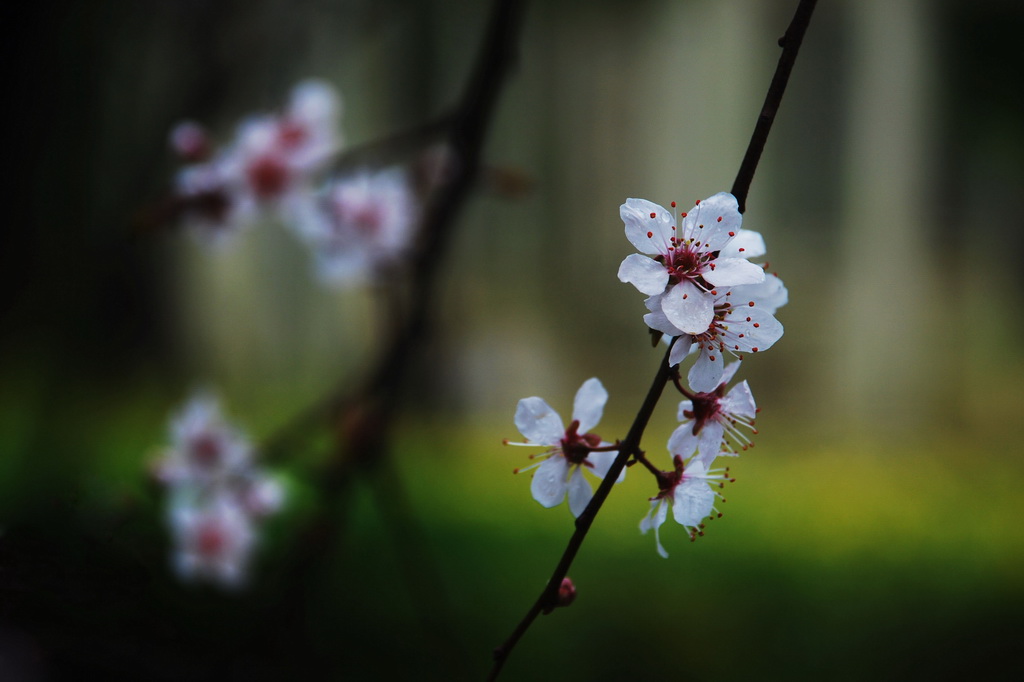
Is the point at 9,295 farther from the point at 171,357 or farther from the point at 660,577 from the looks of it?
the point at 660,577

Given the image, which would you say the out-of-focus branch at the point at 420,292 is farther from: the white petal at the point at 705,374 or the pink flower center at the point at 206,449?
the white petal at the point at 705,374

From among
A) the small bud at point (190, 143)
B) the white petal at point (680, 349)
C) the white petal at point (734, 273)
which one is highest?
the small bud at point (190, 143)

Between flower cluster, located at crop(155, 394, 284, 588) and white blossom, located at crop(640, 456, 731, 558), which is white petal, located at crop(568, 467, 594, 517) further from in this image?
flower cluster, located at crop(155, 394, 284, 588)

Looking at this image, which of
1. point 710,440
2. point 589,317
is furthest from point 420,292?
point 589,317

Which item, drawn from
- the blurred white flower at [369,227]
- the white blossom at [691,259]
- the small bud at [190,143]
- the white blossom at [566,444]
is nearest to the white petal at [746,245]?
the white blossom at [691,259]

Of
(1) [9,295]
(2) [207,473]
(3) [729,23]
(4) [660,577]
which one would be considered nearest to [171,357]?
(1) [9,295]

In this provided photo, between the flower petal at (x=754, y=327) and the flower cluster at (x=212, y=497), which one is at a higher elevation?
the flower petal at (x=754, y=327)
